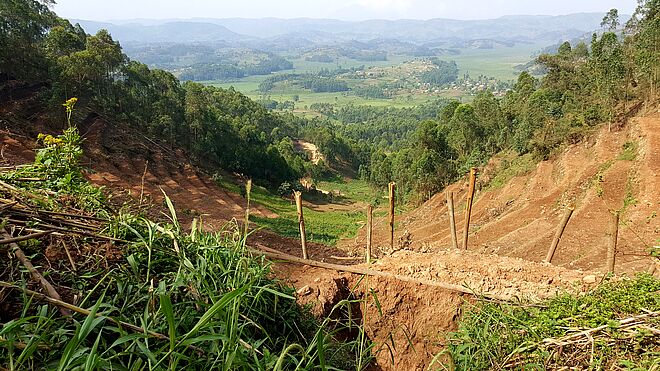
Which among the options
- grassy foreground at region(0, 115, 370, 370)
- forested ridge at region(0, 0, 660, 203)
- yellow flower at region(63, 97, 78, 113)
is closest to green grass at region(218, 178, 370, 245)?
forested ridge at region(0, 0, 660, 203)

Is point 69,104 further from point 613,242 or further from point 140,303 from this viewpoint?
point 613,242

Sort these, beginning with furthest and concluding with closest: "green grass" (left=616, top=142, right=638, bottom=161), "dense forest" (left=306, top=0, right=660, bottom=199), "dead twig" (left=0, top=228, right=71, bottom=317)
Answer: "dense forest" (left=306, top=0, right=660, bottom=199), "green grass" (left=616, top=142, right=638, bottom=161), "dead twig" (left=0, top=228, right=71, bottom=317)

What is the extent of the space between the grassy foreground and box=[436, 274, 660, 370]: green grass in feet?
5.19

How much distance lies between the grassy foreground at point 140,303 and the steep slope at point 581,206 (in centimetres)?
662

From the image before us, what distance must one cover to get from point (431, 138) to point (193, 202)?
1973 cm

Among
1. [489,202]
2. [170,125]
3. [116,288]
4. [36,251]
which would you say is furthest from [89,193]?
[170,125]

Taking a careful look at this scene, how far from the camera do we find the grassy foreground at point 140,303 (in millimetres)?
1628

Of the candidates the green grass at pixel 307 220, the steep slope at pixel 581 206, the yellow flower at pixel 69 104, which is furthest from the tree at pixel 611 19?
the yellow flower at pixel 69 104

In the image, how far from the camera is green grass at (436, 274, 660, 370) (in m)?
3.20

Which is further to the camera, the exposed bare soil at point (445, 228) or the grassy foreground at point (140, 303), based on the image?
the exposed bare soil at point (445, 228)

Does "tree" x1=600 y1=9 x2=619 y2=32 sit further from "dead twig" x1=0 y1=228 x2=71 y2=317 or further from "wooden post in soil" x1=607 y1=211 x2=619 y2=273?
"dead twig" x1=0 y1=228 x2=71 y2=317

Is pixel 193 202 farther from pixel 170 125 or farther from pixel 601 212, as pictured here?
pixel 601 212

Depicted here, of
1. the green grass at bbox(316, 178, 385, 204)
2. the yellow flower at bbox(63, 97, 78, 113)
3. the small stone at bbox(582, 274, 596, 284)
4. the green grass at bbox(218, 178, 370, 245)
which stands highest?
the yellow flower at bbox(63, 97, 78, 113)

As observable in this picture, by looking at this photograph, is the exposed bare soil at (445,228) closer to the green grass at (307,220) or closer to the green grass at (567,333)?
the green grass at (567,333)
